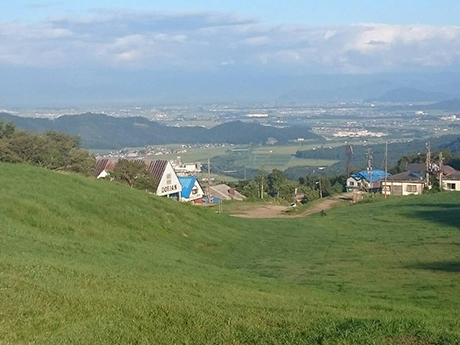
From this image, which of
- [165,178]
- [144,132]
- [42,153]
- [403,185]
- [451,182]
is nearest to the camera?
[42,153]

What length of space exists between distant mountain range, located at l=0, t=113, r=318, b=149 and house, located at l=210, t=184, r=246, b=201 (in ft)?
96.2

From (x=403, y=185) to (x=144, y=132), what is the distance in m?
50.2

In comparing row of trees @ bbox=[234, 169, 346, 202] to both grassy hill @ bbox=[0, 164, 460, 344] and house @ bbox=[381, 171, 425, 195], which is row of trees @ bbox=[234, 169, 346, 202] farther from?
grassy hill @ bbox=[0, 164, 460, 344]

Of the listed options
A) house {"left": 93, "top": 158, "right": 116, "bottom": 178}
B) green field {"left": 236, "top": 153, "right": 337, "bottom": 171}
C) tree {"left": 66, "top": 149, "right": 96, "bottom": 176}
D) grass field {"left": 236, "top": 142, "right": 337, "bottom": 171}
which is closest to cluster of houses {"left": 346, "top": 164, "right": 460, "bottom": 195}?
grass field {"left": 236, "top": 142, "right": 337, "bottom": 171}

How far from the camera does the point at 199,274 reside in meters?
17.2

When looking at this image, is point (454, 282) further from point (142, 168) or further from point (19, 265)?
point (142, 168)

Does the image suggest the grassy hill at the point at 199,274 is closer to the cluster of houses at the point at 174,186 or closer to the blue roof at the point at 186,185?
the cluster of houses at the point at 174,186

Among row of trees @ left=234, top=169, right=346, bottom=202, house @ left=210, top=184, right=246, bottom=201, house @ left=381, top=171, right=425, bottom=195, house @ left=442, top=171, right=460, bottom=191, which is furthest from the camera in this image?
house @ left=442, top=171, right=460, bottom=191

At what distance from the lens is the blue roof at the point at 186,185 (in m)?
61.6

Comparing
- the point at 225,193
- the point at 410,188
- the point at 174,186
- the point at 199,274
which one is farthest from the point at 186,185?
the point at 199,274

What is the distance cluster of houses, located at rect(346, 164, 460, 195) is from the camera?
68250 mm

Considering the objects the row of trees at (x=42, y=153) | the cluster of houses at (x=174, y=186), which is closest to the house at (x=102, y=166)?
the cluster of houses at (x=174, y=186)

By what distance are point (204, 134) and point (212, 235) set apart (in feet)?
291

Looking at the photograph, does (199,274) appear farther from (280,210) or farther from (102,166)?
(102,166)
